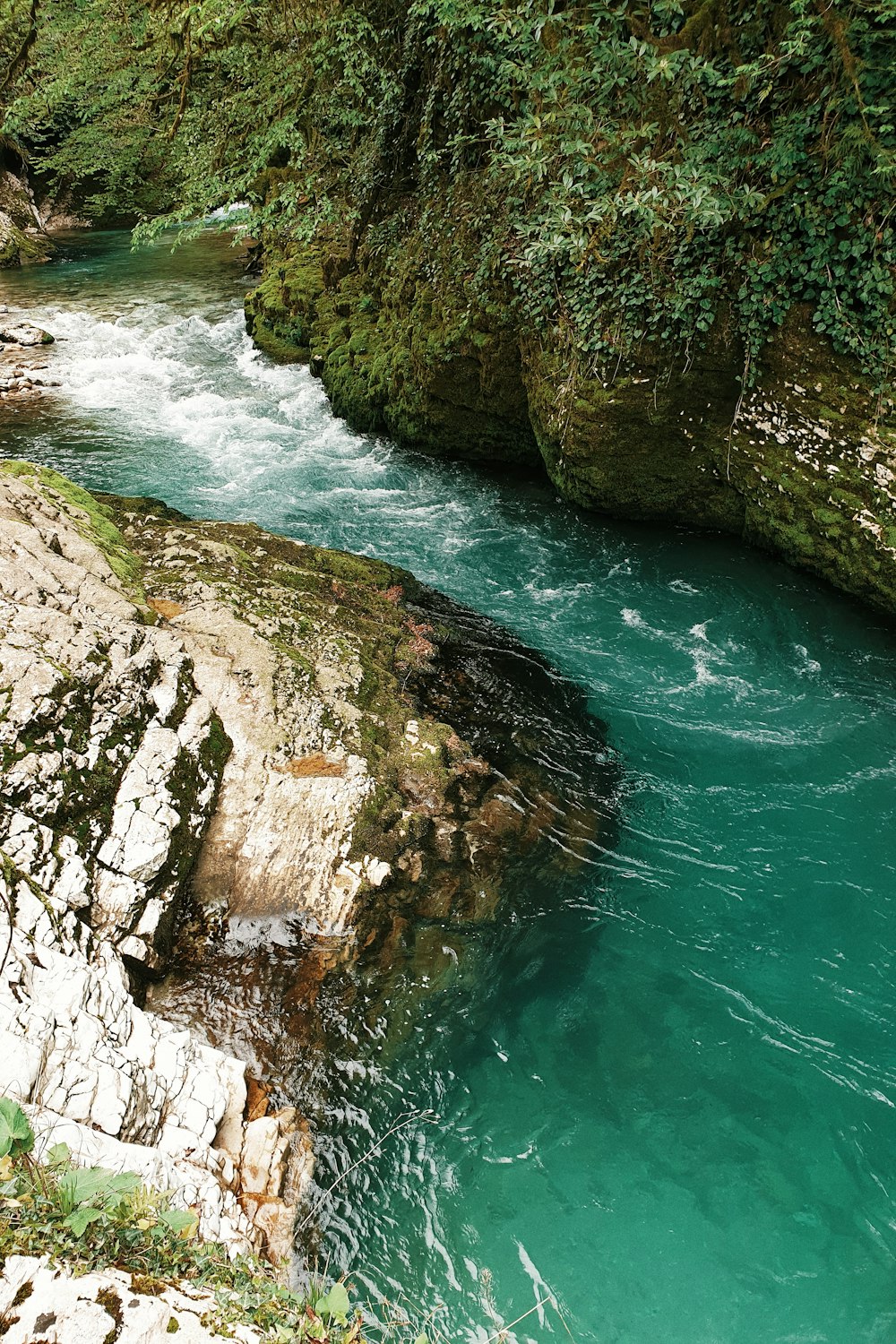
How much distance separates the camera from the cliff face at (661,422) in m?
7.11

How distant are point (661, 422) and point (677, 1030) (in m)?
5.94

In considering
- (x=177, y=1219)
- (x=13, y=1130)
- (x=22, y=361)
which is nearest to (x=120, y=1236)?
(x=177, y=1219)

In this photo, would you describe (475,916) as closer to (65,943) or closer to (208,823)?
(208,823)

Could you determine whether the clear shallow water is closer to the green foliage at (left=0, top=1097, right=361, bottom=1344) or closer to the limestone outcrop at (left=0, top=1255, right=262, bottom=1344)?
the green foliage at (left=0, top=1097, right=361, bottom=1344)

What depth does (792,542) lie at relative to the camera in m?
7.86

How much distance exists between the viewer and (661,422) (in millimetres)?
8164

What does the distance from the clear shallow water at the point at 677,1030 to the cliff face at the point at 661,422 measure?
1.93 feet

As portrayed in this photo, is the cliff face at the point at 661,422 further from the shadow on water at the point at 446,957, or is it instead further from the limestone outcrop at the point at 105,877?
the limestone outcrop at the point at 105,877

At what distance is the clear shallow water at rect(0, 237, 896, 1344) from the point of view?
3.55 m

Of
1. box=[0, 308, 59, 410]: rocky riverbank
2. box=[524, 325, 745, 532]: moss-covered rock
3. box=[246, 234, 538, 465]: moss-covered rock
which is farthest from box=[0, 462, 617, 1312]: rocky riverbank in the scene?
box=[0, 308, 59, 410]: rocky riverbank

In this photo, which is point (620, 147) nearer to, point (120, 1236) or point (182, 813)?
point (182, 813)

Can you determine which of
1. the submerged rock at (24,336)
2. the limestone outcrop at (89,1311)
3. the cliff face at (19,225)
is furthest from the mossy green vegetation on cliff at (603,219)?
the cliff face at (19,225)

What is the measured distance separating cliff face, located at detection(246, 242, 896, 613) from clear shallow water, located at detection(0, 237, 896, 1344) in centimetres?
59

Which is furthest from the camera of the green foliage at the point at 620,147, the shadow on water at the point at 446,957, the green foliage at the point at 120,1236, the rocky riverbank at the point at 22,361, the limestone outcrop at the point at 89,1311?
the rocky riverbank at the point at 22,361
